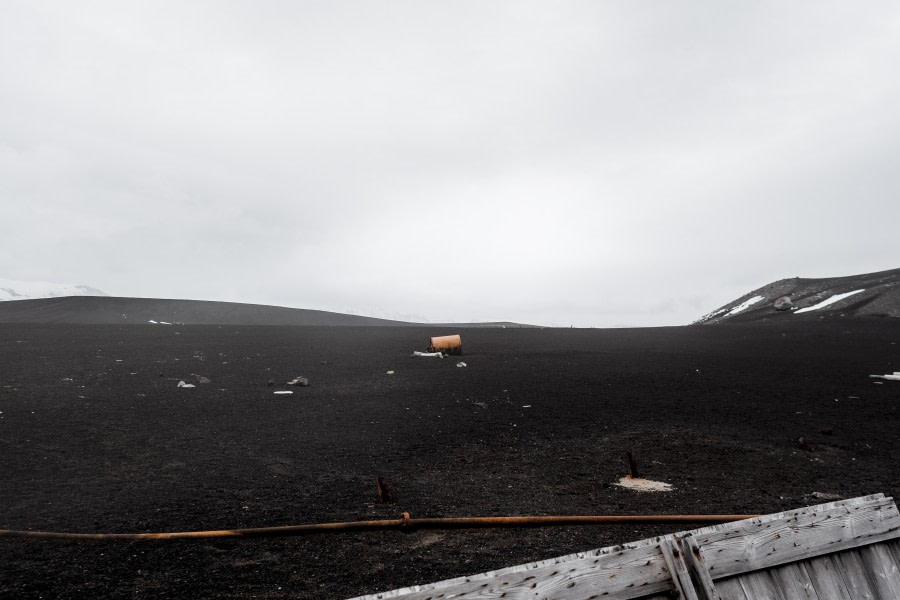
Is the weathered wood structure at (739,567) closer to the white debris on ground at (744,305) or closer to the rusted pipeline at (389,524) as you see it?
the rusted pipeline at (389,524)

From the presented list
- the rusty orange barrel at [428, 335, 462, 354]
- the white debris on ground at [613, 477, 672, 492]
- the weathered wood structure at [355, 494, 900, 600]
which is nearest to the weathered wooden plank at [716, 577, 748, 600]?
the weathered wood structure at [355, 494, 900, 600]

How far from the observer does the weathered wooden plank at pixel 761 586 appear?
2402 mm

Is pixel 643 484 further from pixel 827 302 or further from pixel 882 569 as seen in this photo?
pixel 827 302

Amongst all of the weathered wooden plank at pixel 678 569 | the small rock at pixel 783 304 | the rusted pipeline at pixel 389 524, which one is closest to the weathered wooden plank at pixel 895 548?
the weathered wooden plank at pixel 678 569

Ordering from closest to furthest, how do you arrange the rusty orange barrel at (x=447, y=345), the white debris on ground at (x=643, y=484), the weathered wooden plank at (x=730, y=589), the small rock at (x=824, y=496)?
the weathered wooden plank at (x=730, y=589)
the small rock at (x=824, y=496)
the white debris on ground at (x=643, y=484)
the rusty orange barrel at (x=447, y=345)

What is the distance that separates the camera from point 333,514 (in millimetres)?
5781

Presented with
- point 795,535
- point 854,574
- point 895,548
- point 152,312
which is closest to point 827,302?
point 895,548

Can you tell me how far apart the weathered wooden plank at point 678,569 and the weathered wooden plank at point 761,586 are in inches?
15.3

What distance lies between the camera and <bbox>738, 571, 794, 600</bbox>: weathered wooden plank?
94.6 inches

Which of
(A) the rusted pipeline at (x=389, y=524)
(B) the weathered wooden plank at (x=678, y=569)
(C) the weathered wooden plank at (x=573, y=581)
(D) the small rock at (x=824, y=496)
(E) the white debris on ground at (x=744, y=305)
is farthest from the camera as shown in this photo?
→ (E) the white debris on ground at (x=744, y=305)

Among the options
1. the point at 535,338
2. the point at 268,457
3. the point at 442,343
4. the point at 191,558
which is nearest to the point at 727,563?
the point at 191,558

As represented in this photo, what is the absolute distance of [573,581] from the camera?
2.09 meters

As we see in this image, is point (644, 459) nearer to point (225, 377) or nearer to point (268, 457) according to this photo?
point (268, 457)

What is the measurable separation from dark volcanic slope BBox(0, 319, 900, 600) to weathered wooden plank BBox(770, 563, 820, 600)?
244 cm
